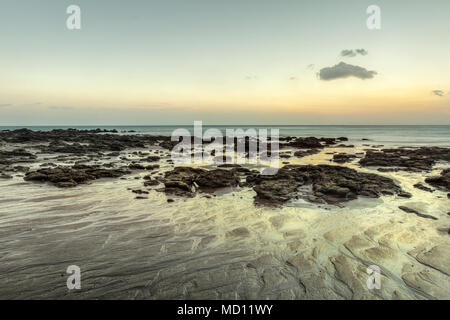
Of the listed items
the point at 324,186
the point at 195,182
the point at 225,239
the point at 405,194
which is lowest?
the point at 225,239

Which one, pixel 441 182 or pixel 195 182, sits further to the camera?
pixel 195 182

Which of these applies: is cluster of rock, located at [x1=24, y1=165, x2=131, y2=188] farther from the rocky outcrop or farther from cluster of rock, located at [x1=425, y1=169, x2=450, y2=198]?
cluster of rock, located at [x1=425, y1=169, x2=450, y2=198]

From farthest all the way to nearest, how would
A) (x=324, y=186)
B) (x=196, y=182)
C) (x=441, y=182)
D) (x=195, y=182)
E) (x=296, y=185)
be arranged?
1. (x=195, y=182)
2. (x=196, y=182)
3. (x=441, y=182)
4. (x=296, y=185)
5. (x=324, y=186)

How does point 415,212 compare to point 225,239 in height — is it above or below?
above

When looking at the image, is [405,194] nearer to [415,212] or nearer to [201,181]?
[415,212]

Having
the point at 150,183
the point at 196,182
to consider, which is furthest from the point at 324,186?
the point at 150,183

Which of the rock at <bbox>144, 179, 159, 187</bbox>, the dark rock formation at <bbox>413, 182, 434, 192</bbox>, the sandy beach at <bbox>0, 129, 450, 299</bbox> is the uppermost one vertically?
the rock at <bbox>144, 179, 159, 187</bbox>

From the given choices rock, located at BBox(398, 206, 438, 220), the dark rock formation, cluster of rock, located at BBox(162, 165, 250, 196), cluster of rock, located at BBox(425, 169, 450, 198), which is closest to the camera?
rock, located at BBox(398, 206, 438, 220)

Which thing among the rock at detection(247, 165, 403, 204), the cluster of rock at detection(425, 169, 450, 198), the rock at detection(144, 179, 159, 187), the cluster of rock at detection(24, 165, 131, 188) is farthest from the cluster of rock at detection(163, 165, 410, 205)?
the cluster of rock at detection(24, 165, 131, 188)

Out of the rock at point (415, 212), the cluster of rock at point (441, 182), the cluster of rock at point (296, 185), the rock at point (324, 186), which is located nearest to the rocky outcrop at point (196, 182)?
the cluster of rock at point (296, 185)

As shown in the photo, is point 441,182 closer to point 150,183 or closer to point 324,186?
point 324,186

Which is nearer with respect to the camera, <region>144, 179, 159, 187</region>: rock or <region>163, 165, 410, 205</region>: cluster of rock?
<region>163, 165, 410, 205</region>: cluster of rock

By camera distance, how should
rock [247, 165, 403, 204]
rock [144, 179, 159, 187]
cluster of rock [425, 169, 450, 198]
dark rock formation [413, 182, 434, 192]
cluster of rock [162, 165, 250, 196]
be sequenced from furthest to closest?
1. rock [144, 179, 159, 187]
2. cluster of rock [425, 169, 450, 198]
3. cluster of rock [162, 165, 250, 196]
4. dark rock formation [413, 182, 434, 192]
5. rock [247, 165, 403, 204]

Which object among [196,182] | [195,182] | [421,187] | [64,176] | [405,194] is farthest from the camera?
[195,182]
